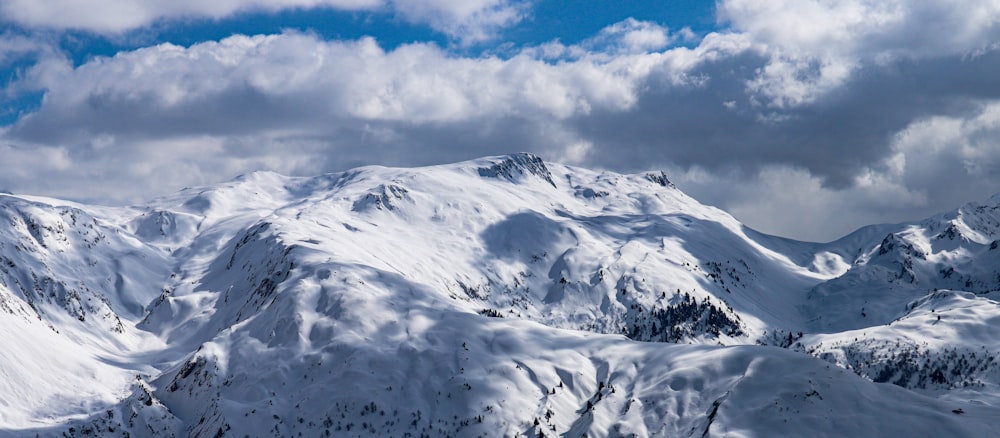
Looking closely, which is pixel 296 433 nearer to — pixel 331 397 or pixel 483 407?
pixel 331 397

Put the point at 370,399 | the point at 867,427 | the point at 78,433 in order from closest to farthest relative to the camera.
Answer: the point at 867,427 → the point at 78,433 → the point at 370,399

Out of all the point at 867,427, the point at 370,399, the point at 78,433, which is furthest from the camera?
the point at 370,399

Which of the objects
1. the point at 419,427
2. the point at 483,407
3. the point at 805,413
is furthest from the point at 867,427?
the point at 419,427

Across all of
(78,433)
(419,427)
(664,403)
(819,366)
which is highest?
(819,366)

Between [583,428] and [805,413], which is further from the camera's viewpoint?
[583,428]

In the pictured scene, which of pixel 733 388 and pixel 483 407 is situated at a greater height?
pixel 733 388

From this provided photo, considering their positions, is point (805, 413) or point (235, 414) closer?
point (805, 413)

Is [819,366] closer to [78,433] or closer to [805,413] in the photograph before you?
[805,413]

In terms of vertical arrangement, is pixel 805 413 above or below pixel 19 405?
above

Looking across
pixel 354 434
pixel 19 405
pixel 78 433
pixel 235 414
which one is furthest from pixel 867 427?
pixel 19 405
